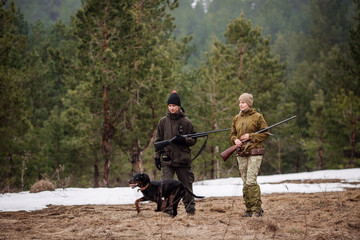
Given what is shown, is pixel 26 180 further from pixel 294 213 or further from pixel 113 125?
pixel 294 213

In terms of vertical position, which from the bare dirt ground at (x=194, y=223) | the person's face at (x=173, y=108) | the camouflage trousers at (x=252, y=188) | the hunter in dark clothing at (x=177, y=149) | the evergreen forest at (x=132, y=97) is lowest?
the bare dirt ground at (x=194, y=223)

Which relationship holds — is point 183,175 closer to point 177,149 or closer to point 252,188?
point 177,149

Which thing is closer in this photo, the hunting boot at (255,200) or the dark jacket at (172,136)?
the hunting boot at (255,200)

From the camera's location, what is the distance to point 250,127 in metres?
5.74

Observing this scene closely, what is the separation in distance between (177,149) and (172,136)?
0.84ft

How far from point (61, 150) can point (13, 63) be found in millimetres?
6081

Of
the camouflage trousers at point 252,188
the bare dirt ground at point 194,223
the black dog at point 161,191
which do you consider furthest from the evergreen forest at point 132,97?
the camouflage trousers at point 252,188

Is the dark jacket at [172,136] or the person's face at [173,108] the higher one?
the person's face at [173,108]

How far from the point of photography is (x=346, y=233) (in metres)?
4.19

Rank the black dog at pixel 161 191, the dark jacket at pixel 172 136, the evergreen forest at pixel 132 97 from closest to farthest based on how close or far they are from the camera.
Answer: the black dog at pixel 161 191
the dark jacket at pixel 172 136
the evergreen forest at pixel 132 97

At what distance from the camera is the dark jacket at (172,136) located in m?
5.69

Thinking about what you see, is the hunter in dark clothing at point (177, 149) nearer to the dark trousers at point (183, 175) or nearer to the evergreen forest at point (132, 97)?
the dark trousers at point (183, 175)

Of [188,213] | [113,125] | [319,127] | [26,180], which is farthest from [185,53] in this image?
[188,213]

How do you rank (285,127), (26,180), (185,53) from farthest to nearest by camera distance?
(185,53) < (285,127) < (26,180)
